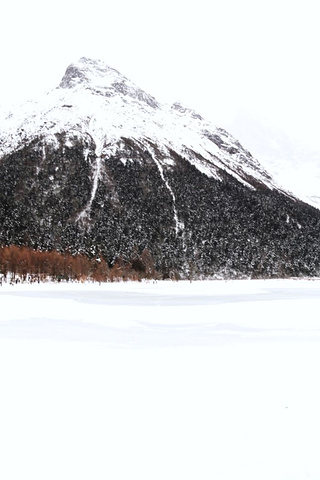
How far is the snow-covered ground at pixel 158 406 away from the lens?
306 inches

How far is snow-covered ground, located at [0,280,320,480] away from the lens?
25.5 feet

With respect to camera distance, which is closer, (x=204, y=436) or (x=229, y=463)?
(x=229, y=463)

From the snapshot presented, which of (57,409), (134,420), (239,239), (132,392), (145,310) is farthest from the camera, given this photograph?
(239,239)

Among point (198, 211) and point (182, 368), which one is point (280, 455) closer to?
Answer: point (182, 368)

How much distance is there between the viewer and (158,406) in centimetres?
1089

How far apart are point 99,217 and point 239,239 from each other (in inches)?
2429

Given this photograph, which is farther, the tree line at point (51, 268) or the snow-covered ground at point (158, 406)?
the tree line at point (51, 268)

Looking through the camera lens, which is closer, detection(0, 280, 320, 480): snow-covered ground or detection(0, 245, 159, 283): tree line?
detection(0, 280, 320, 480): snow-covered ground

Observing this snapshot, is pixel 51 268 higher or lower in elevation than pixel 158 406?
lower

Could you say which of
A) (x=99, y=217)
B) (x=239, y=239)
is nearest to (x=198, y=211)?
(x=239, y=239)

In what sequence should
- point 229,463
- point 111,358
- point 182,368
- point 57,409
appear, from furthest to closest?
point 111,358, point 182,368, point 57,409, point 229,463

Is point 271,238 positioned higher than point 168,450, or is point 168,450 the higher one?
point 271,238

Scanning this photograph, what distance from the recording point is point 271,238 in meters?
181

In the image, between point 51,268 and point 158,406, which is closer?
point 158,406
